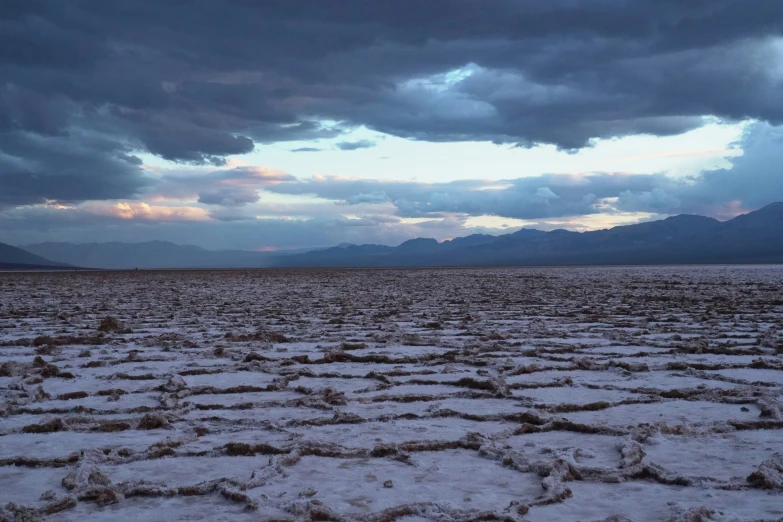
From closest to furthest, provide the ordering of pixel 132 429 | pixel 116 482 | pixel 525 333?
pixel 116 482
pixel 132 429
pixel 525 333

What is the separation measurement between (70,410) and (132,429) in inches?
31.5

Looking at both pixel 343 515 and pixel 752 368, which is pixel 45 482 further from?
pixel 752 368

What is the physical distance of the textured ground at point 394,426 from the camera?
3.16 m

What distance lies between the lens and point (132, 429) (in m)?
4.45

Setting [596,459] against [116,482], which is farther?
[596,459]

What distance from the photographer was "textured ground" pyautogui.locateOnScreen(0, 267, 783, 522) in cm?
316

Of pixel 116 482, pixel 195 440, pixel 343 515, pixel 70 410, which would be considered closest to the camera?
pixel 343 515

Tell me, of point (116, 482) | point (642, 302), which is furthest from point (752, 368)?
point (642, 302)

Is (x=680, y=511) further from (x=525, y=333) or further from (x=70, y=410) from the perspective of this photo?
(x=525, y=333)

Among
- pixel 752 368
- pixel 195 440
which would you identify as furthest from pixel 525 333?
pixel 195 440

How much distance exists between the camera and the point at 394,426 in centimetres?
446

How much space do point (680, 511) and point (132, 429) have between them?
324cm

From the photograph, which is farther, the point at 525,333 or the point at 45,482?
the point at 525,333

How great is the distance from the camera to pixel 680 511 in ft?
9.80
